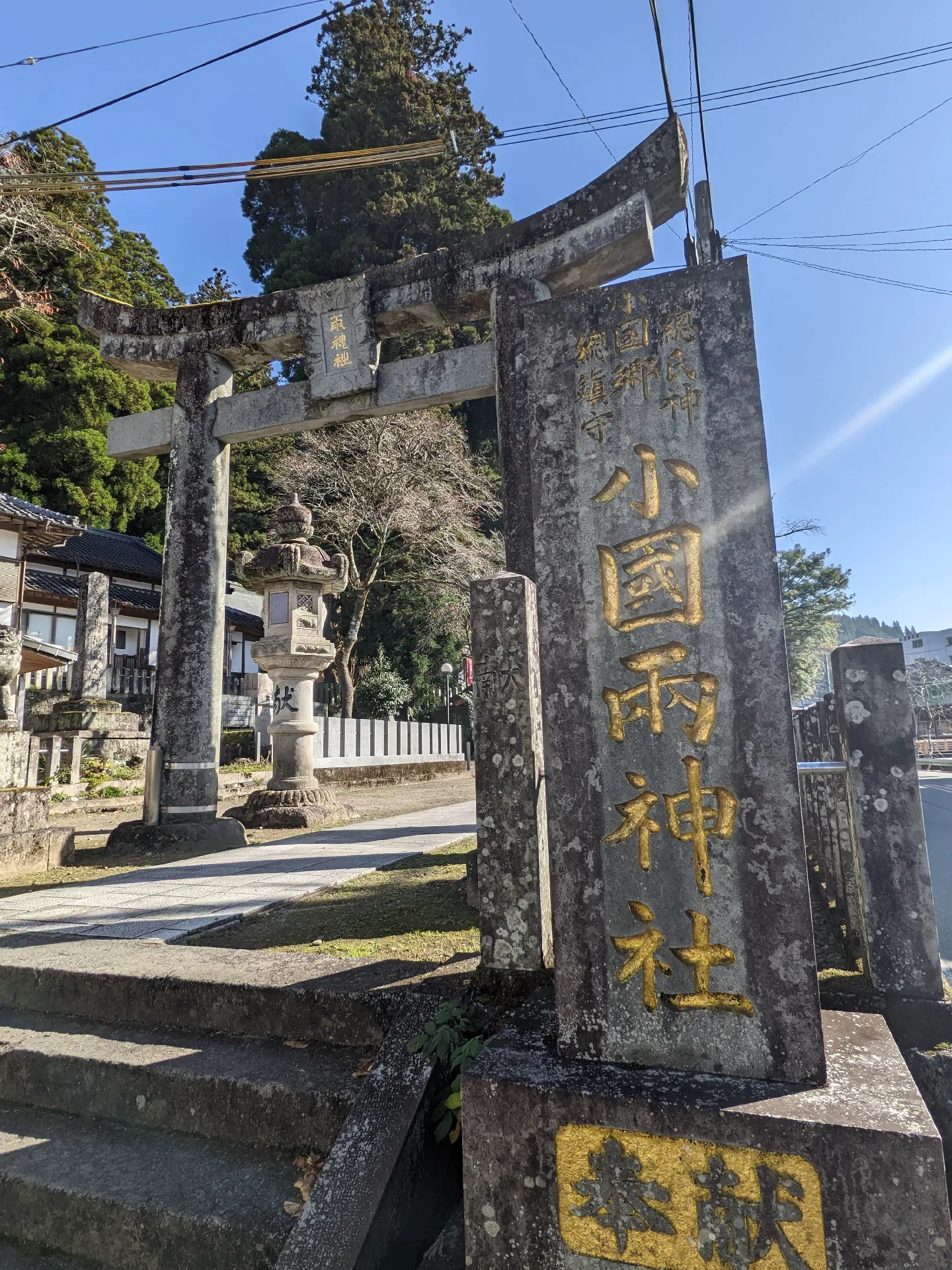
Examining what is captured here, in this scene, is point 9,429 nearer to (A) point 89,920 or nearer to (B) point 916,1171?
(A) point 89,920

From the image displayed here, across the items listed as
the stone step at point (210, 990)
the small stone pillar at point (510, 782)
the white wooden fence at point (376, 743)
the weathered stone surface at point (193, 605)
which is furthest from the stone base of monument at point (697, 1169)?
the white wooden fence at point (376, 743)

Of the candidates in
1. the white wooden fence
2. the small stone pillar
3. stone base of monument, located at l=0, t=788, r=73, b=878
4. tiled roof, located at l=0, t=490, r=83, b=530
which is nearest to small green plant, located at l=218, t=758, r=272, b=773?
the white wooden fence

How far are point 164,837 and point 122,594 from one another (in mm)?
17602

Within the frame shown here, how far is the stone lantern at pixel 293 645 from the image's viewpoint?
375 inches

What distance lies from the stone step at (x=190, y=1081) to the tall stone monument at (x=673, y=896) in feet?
2.69

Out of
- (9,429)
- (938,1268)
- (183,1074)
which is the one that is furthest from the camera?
(9,429)

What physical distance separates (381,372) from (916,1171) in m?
7.86

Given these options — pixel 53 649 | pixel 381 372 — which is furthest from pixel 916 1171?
pixel 53 649

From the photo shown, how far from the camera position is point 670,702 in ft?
6.59

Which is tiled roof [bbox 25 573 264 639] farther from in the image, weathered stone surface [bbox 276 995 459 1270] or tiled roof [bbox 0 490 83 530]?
weathered stone surface [bbox 276 995 459 1270]

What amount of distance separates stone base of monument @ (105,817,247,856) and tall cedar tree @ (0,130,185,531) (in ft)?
66.2

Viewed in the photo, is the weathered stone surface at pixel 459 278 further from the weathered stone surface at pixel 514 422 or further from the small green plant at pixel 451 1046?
the small green plant at pixel 451 1046

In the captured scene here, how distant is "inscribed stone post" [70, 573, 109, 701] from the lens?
15125 millimetres

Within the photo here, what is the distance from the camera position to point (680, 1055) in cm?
187
